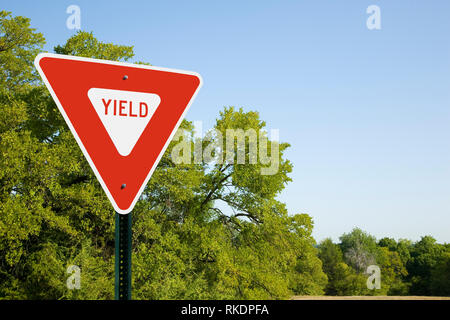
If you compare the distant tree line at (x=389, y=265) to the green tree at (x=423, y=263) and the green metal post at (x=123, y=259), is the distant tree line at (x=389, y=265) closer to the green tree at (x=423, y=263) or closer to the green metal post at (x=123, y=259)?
the green tree at (x=423, y=263)

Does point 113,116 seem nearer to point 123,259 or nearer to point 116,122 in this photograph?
point 116,122

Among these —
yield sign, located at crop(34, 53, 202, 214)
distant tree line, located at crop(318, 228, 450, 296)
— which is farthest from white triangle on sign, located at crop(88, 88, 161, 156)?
distant tree line, located at crop(318, 228, 450, 296)

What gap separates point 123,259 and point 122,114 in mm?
632

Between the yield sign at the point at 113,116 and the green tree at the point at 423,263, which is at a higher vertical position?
the yield sign at the point at 113,116

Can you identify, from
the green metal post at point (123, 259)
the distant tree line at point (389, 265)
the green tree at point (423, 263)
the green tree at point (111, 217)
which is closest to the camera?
the green metal post at point (123, 259)

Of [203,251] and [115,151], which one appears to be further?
[203,251]

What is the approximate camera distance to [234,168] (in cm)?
2094

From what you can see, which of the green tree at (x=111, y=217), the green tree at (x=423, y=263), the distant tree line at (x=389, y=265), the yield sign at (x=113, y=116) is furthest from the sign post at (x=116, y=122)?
the green tree at (x=423, y=263)

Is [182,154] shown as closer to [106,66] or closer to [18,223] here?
[18,223]

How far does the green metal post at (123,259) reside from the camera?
5.57ft

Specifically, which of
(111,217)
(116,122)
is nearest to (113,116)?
(116,122)

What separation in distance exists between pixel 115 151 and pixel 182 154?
1749cm

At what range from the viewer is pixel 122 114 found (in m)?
1.80
